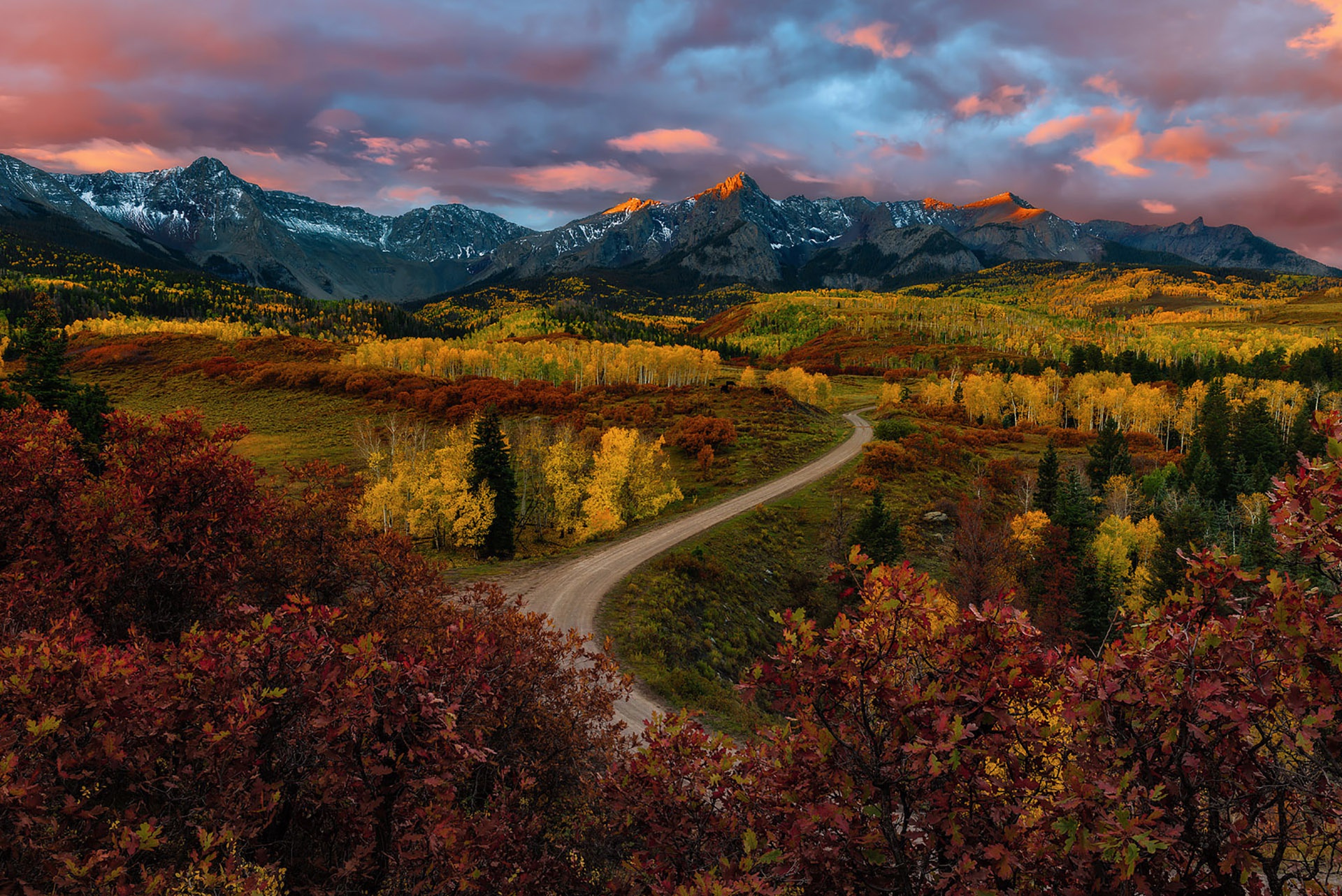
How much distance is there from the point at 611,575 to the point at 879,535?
24.8 m

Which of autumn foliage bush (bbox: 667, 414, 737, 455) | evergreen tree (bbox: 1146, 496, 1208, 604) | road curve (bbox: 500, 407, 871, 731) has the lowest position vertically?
evergreen tree (bbox: 1146, 496, 1208, 604)

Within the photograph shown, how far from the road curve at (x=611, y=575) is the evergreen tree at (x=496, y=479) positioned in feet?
26.1

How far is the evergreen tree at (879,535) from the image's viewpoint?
160 ft

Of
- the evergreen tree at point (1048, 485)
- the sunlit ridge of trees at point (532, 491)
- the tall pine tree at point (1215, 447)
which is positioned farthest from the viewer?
the tall pine tree at point (1215, 447)

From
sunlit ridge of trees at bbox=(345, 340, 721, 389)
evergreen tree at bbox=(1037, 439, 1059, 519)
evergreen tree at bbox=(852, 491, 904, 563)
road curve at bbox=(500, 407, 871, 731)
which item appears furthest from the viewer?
sunlit ridge of trees at bbox=(345, 340, 721, 389)

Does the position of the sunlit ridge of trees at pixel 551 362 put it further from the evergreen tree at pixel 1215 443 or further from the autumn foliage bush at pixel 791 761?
the autumn foliage bush at pixel 791 761

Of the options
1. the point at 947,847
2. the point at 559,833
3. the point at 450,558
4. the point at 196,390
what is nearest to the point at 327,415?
the point at 196,390

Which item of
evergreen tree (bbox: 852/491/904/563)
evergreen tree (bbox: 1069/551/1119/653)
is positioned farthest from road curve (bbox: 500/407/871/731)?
evergreen tree (bbox: 1069/551/1119/653)

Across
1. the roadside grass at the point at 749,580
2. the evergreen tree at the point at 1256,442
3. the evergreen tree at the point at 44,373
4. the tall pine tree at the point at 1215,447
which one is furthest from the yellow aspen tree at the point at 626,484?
the evergreen tree at the point at 1256,442

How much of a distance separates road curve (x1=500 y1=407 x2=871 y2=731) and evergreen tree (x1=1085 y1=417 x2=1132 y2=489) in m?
50.5

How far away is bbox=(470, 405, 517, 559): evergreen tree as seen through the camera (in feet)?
142

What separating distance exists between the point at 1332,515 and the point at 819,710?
3917mm

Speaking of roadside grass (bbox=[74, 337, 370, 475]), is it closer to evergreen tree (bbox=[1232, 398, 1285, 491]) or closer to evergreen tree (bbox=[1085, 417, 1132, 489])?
evergreen tree (bbox=[1085, 417, 1132, 489])

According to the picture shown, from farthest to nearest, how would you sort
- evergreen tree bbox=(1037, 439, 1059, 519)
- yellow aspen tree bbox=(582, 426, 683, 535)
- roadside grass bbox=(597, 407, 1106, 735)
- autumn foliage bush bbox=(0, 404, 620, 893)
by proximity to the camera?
evergreen tree bbox=(1037, 439, 1059, 519)
yellow aspen tree bbox=(582, 426, 683, 535)
roadside grass bbox=(597, 407, 1106, 735)
autumn foliage bush bbox=(0, 404, 620, 893)
